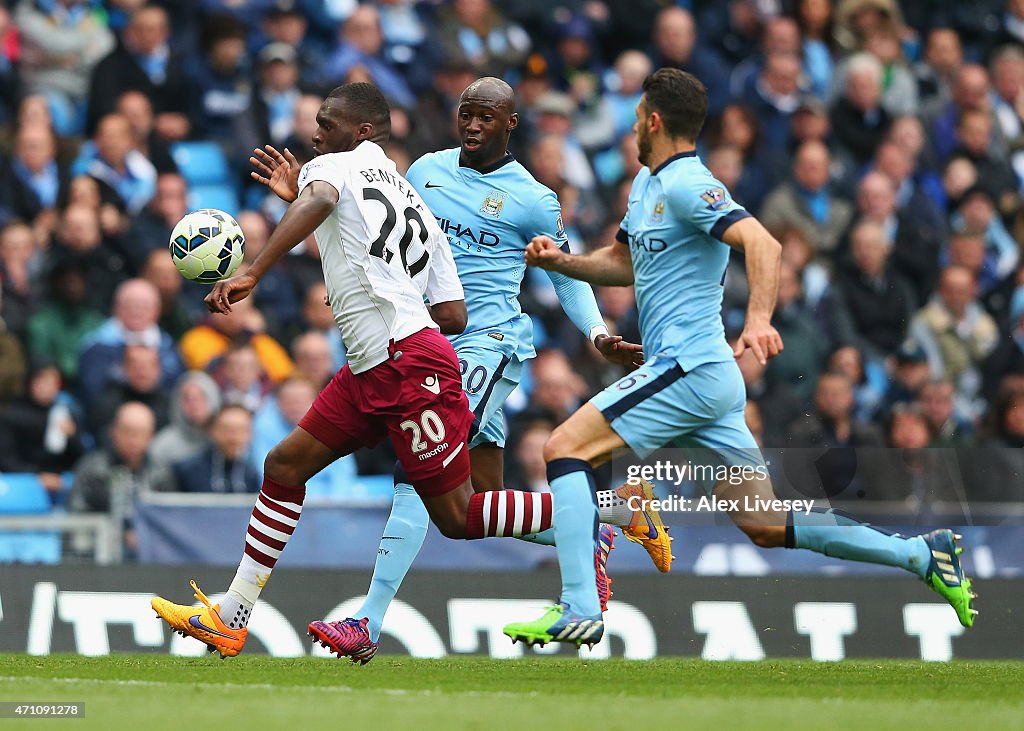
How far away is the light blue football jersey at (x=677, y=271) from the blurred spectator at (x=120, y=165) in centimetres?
591

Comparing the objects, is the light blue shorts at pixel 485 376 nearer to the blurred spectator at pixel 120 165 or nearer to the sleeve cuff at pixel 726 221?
the sleeve cuff at pixel 726 221

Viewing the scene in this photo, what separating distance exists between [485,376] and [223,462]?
312cm

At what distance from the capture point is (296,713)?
5766mm

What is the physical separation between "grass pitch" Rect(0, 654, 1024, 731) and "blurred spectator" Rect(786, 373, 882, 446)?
2.58 metres

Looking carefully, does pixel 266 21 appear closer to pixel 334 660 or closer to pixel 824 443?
pixel 824 443

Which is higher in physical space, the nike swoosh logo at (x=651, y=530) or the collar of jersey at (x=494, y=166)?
the collar of jersey at (x=494, y=166)

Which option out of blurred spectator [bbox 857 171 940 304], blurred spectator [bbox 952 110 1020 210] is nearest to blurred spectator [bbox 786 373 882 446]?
blurred spectator [bbox 857 171 940 304]

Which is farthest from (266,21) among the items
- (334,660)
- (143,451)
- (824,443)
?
(334,660)

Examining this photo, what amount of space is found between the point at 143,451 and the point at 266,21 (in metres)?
4.77

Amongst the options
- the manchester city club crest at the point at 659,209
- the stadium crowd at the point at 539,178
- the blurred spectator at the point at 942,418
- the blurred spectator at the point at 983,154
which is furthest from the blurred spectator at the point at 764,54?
the manchester city club crest at the point at 659,209

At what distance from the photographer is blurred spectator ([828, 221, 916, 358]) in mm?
13250

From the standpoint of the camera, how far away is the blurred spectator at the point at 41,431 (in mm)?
10914

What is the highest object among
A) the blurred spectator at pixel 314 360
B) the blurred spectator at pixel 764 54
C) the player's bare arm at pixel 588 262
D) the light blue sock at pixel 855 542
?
the blurred spectator at pixel 764 54

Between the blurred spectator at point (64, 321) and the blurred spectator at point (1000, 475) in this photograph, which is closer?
the blurred spectator at point (1000, 475)
